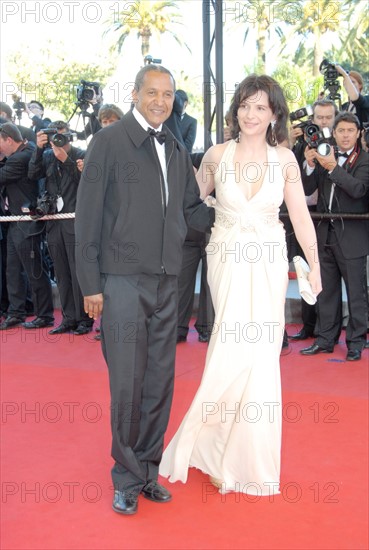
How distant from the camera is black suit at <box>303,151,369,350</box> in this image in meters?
5.65

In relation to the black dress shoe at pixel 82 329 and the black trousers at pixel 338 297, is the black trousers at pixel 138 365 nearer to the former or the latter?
the black trousers at pixel 338 297

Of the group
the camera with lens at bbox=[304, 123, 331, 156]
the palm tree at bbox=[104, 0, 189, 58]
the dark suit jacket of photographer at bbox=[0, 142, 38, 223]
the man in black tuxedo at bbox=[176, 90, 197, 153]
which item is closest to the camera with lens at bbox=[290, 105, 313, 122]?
the camera with lens at bbox=[304, 123, 331, 156]

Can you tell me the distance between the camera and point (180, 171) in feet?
10.8

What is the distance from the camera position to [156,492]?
3.25 metres

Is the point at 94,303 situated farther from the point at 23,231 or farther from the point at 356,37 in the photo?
the point at 356,37

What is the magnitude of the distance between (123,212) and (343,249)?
2.98m

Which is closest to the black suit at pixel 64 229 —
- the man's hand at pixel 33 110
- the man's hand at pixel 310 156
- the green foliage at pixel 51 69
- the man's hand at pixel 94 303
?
the man's hand at pixel 310 156

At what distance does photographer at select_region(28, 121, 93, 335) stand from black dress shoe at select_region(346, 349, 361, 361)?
233 cm

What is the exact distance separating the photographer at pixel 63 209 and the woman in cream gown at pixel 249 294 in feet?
11.1

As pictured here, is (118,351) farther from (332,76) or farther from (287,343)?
(332,76)

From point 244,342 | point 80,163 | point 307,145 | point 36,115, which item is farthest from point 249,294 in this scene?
point 36,115

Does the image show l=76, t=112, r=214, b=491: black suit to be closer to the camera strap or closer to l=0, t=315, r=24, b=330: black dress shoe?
the camera strap

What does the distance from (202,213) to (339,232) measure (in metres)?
2.52

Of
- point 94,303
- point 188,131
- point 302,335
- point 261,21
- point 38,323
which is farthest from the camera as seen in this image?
point 261,21
